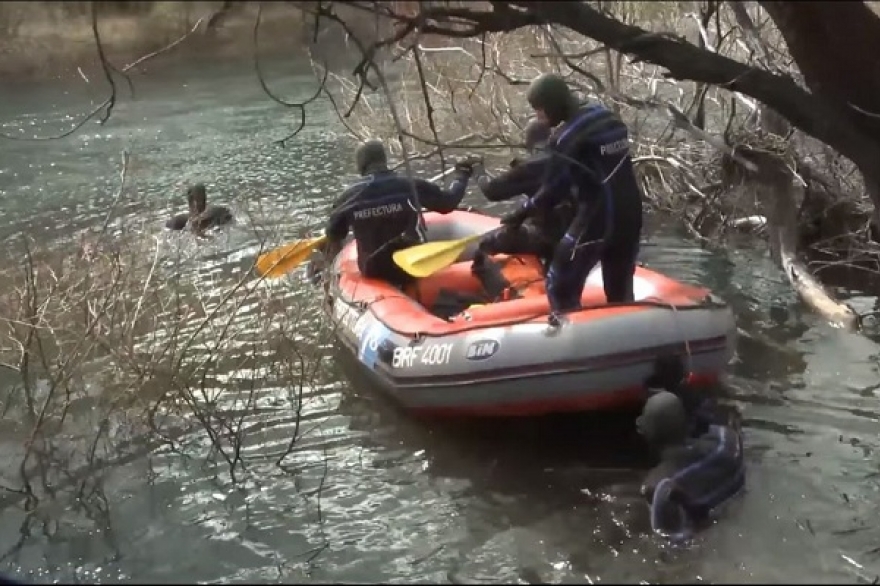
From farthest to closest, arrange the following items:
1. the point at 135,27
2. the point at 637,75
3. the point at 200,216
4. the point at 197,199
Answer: the point at 197,199 → the point at 200,216 → the point at 637,75 → the point at 135,27

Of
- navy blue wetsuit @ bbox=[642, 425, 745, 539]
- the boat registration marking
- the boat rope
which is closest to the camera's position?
navy blue wetsuit @ bbox=[642, 425, 745, 539]

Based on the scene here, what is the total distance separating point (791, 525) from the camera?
4.59 metres

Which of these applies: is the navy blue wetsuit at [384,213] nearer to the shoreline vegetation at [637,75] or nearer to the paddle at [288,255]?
the paddle at [288,255]

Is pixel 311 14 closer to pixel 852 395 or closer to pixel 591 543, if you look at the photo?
pixel 591 543

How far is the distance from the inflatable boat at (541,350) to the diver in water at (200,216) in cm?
356

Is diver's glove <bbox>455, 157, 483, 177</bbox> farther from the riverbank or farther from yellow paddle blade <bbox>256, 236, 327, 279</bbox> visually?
the riverbank

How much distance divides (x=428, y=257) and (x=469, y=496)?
163 centimetres

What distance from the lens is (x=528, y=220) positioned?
21.4 feet

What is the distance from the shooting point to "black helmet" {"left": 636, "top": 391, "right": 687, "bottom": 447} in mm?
4645

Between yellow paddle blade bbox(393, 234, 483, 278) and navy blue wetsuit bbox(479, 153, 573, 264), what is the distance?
0.90 feet

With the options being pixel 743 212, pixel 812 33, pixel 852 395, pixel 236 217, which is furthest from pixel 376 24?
pixel 236 217

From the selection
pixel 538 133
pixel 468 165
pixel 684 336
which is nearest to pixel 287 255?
pixel 468 165

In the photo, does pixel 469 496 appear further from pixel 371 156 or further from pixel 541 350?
pixel 371 156

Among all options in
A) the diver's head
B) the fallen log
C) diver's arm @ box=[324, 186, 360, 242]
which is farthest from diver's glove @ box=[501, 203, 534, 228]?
the diver's head
